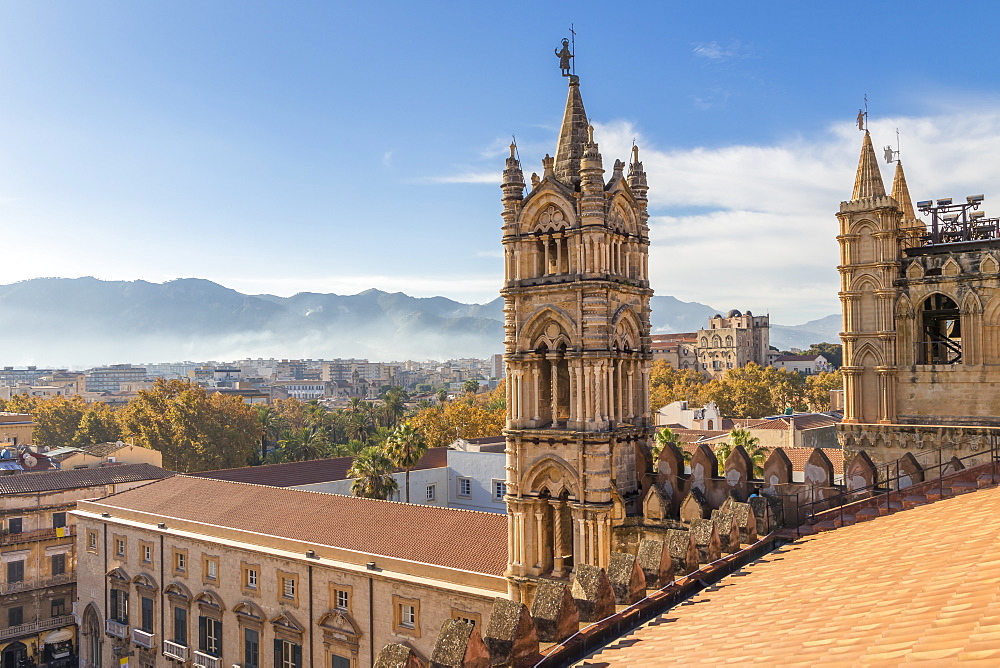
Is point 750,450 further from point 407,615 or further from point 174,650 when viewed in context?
point 174,650

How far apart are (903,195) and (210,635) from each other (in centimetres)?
3502

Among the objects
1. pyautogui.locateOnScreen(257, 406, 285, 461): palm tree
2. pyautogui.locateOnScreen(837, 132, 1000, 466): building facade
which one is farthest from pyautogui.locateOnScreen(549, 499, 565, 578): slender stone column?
pyautogui.locateOnScreen(257, 406, 285, 461): palm tree

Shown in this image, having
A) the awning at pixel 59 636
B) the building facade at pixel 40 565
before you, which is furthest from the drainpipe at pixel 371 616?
the awning at pixel 59 636

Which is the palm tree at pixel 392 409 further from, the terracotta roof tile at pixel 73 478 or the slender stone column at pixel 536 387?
the slender stone column at pixel 536 387

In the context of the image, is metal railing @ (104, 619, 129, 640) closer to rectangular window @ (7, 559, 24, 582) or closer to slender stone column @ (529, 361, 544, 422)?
rectangular window @ (7, 559, 24, 582)

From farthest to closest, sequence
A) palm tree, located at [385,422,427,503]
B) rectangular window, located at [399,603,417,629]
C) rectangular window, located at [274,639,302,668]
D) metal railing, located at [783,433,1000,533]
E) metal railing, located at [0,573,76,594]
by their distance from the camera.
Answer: palm tree, located at [385,422,427,503]
metal railing, located at [0,573,76,594]
rectangular window, located at [274,639,302,668]
rectangular window, located at [399,603,417,629]
metal railing, located at [783,433,1000,533]

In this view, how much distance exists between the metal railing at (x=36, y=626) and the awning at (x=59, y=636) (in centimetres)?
78

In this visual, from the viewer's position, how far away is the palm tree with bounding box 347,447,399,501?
156 feet

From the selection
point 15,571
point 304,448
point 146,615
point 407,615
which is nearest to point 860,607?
point 407,615

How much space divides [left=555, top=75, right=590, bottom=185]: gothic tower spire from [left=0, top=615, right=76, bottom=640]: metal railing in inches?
1796

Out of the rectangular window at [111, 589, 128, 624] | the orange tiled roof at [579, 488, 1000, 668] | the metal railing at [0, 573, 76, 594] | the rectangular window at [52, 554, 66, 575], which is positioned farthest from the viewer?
the rectangular window at [52, 554, 66, 575]

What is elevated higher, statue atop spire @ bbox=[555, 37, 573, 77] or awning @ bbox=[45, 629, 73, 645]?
statue atop spire @ bbox=[555, 37, 573, 77]

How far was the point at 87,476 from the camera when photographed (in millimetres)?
53125

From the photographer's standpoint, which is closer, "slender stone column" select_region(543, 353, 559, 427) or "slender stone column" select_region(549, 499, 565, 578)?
"slender stone column" select_region(549, 499, 565, 578)
